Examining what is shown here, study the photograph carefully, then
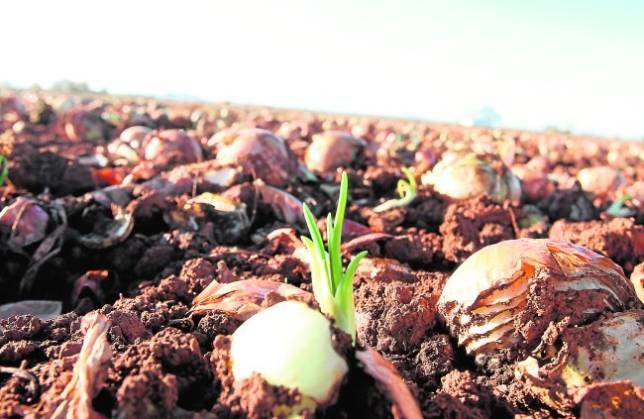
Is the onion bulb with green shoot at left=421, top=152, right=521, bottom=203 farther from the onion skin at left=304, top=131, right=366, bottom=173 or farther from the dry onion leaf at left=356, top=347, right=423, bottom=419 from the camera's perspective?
the dry onion leaf at left=356, top=347, right=423, bottom=419

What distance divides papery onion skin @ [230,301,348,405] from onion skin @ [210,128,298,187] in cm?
230

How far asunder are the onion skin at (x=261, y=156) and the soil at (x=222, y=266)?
0.04ft

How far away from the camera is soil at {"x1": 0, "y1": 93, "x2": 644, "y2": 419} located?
1.17 meters

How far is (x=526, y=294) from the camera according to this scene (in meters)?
1.46

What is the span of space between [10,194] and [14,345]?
2.29 metres

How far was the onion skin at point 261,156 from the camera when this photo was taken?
351cm

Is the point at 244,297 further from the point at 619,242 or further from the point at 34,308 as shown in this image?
the point at 619,242

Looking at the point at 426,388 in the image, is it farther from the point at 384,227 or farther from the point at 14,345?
the point at 384,227

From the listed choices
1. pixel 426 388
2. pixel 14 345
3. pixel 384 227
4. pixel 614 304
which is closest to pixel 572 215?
pixel 384 227

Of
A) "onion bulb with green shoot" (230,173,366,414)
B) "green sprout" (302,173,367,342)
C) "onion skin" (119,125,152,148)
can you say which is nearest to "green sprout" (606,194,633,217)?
"green sprout" (302,173,367,342)

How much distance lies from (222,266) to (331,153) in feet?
8.54

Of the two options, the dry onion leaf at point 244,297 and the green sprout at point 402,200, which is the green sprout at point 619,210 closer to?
the green sprout at point 402,200

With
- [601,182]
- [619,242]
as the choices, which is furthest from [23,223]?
[601,182]

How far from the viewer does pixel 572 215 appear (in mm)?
3824
